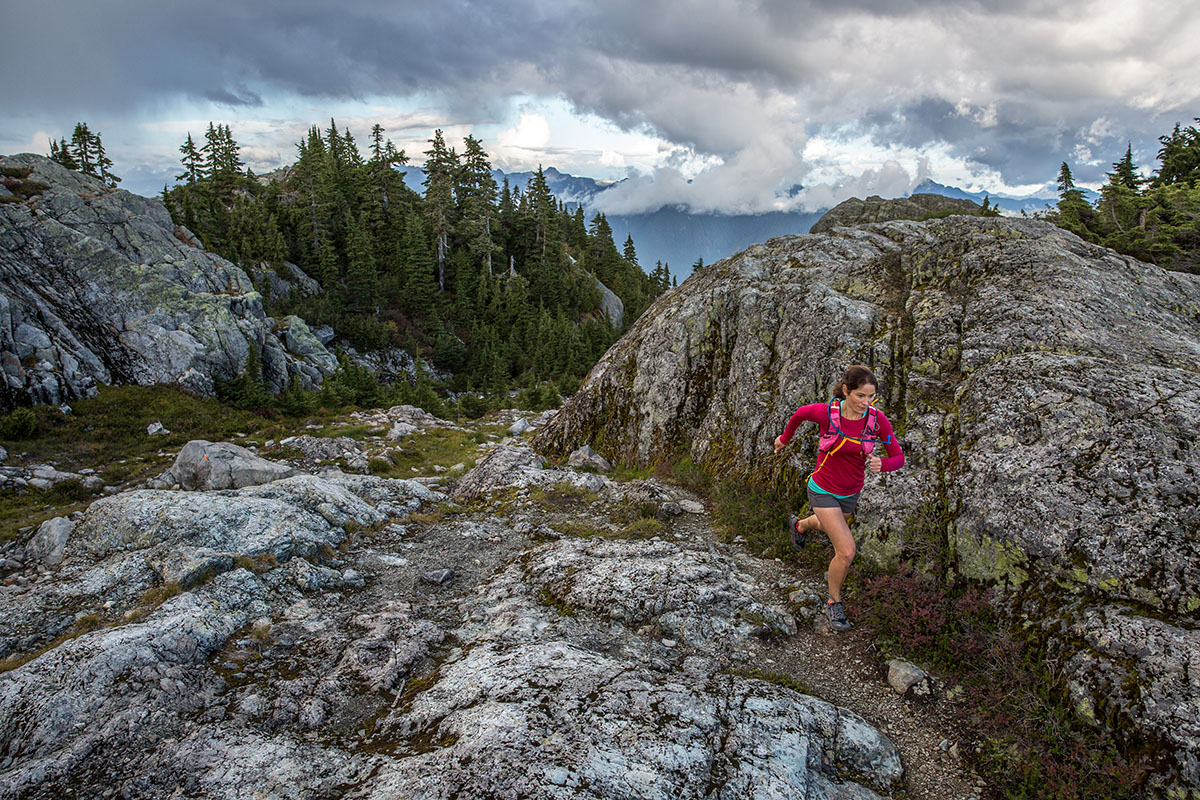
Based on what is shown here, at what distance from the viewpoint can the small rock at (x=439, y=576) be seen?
10.2 meters

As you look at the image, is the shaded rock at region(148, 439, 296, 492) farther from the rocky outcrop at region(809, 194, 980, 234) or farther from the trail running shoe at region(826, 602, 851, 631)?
the rocky outcrop at region(809, 194, 980, 234)

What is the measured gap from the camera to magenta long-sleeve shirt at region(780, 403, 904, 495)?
282 inches

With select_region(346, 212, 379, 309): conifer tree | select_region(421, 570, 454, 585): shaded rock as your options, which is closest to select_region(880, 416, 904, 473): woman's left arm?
select_region(421, 570, 454, 585): shaded rock

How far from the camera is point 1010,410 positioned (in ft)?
27.4

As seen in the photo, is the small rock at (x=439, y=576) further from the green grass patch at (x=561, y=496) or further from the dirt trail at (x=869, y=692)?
the dirt trail at (x=869, y=692)

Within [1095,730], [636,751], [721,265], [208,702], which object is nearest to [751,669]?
[636,751]

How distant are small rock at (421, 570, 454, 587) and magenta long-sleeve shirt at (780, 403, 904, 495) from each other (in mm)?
7147

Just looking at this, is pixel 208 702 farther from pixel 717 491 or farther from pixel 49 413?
pixel 49 413

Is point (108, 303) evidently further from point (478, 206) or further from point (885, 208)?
point (885, 208)

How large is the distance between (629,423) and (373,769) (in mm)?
12974

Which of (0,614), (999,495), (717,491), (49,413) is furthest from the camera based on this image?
(49,413)

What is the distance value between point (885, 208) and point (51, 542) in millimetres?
40101

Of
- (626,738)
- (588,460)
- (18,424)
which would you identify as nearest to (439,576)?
(626,738)

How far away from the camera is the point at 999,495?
7.54 meters
